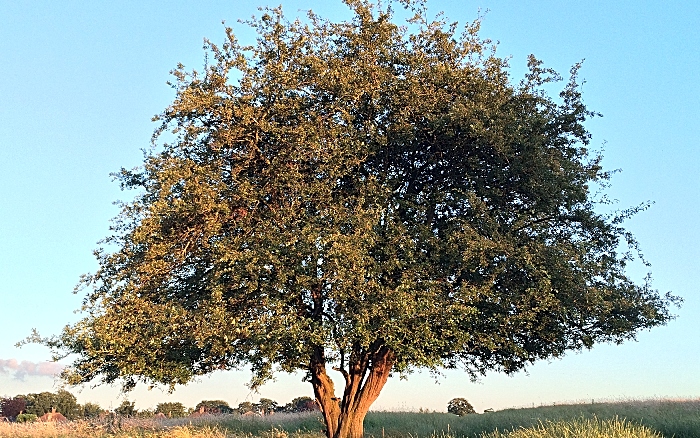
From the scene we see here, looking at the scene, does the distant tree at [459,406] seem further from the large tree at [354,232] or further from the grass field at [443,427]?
the large tree at [354,232]

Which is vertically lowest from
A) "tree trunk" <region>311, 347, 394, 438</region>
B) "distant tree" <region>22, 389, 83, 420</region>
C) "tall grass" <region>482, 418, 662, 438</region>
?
"tall grass" <region>482, 418, 662, 438</region>

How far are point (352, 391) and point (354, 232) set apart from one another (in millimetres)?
7255

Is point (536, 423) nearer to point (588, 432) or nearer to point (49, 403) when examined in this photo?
point (588, 432)

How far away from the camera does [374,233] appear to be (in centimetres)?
1870

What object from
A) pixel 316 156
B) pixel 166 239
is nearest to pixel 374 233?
pixel 316 156

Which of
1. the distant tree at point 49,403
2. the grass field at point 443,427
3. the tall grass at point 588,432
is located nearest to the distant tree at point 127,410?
the grass field at point 443,427

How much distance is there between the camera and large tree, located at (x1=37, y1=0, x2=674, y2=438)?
59.8 ft

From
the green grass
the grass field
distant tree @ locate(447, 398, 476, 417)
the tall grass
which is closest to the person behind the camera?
the tall grass

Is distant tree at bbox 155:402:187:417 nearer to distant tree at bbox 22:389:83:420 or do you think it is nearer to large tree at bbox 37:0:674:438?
large tree at bbox 37:0:674:438

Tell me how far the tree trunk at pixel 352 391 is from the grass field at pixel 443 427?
2145 millimetres

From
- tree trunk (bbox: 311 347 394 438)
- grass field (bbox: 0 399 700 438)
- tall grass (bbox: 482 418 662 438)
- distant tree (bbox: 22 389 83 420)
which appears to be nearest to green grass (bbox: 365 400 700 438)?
grass field (bbox: 0 399 700 438)

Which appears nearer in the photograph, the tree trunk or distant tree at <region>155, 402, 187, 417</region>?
the tree trunk

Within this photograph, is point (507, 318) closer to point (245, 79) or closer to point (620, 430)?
point (620, 430)

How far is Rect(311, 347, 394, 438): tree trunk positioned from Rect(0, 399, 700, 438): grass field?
2145mm
